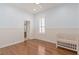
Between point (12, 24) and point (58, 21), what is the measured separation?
125 centimetres

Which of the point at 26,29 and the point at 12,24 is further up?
the point at 12,24

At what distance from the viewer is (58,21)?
2420mm

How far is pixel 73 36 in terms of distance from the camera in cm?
217

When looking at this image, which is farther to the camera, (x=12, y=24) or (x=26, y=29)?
(x=26, y=29)

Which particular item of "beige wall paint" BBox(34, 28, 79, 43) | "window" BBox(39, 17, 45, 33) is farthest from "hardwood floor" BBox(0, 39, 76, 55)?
"window" BBox(39, 17, 45, 33)

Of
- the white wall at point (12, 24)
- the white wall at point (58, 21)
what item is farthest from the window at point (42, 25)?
the white wall at point (12, 24)

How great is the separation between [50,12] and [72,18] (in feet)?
2.10

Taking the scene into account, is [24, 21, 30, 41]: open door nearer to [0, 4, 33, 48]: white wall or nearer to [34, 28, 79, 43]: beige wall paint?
[0, 4, 33, 48]: white wall

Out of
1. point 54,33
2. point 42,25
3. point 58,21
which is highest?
point 58,21

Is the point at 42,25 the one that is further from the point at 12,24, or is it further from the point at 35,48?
the point at 12,24

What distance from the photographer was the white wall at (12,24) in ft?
7.23

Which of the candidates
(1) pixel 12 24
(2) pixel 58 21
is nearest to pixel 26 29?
(1) pixel 12 24

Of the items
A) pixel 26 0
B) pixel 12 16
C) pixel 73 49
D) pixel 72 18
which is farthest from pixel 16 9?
pixel 73 49

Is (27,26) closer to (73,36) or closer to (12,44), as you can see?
(12,44)
